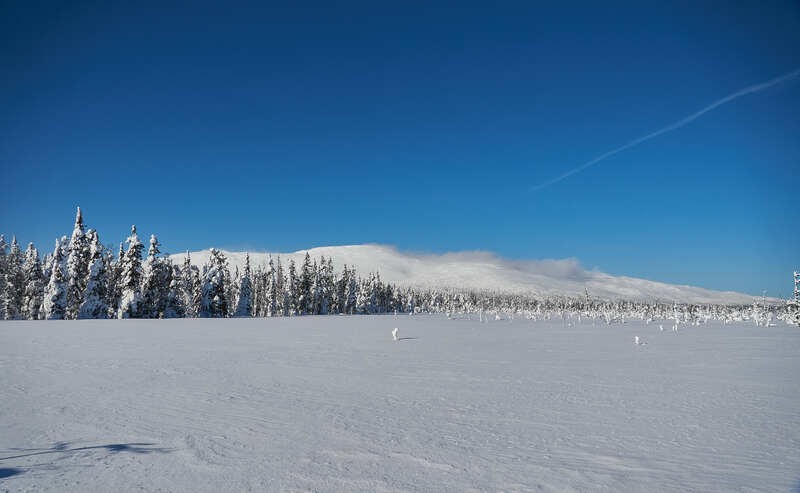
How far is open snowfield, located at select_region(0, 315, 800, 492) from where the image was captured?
262 inches

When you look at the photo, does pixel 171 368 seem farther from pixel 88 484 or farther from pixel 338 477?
pixel 338 477

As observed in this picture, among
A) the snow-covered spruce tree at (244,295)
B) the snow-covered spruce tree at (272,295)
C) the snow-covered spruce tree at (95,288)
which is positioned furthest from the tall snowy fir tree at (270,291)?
the snow-covered spruce tree at (95,288)

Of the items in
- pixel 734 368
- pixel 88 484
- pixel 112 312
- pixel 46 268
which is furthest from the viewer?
pixel 46 268

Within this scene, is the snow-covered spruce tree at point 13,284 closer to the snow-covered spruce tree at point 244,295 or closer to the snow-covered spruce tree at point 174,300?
the snow-covered spruce tree at point 174,300

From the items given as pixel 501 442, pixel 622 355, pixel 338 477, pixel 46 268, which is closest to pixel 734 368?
pixel 622 355

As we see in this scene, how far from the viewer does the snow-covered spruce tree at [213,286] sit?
70.6 meters

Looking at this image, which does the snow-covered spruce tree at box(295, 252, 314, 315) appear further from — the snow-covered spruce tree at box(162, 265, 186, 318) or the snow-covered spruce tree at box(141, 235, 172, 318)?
the snow-covered spruce tree at box(141, 235, 172, 318)

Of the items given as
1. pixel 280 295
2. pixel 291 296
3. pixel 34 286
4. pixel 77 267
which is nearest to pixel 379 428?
pixel 77 267

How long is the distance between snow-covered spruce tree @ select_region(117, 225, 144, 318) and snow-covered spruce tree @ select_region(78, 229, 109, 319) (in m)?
2.09

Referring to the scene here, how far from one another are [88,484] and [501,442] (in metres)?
6.84

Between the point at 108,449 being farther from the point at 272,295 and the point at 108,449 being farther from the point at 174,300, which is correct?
the point at 272,295

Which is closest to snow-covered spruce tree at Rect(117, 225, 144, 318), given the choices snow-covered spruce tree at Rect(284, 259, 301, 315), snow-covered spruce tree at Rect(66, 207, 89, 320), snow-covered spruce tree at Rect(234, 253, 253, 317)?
snow-covered spruce tree at Rect(66, 207, 89, 320)

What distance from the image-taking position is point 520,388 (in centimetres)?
1443

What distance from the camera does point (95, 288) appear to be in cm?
5488
